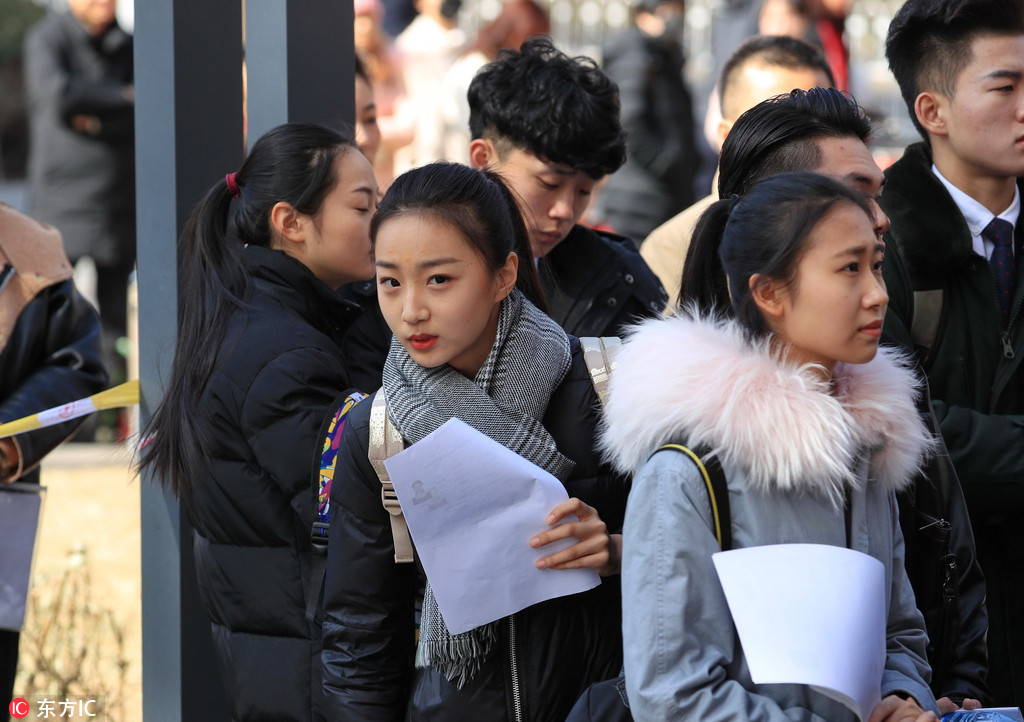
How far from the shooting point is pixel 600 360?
250 centimetres

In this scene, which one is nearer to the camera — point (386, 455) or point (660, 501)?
point (660, 501)

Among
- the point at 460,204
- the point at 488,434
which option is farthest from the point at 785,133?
the point at 488,434

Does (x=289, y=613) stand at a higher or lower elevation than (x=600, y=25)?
lower

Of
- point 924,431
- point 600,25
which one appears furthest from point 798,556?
point 600,25

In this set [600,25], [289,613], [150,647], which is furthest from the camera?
[600,25]

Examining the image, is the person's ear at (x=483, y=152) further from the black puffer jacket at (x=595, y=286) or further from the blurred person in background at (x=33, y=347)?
the blurred person in background at (x=33, y=347)

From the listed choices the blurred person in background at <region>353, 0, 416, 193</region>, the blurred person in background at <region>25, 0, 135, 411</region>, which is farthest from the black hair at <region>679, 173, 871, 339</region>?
the blurred person in background at <region>25, 0, 135, 411</region>

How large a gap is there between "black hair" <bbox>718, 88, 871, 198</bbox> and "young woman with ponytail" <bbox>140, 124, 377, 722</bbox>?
972 millimetres

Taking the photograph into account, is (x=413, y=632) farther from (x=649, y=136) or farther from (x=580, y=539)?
(x=649, y=136)

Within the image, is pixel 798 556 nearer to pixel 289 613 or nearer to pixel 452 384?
pixel 452 384

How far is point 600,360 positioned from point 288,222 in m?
1.02

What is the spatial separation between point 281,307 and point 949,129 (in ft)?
5.73

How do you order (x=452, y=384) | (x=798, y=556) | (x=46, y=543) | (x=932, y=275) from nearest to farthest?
(x=798, y=556) → (x=452, y=384) → (x=932, y=275) → (x=46, y=543)

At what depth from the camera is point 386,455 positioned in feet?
7.67
